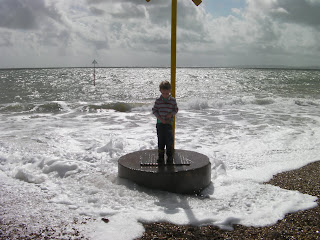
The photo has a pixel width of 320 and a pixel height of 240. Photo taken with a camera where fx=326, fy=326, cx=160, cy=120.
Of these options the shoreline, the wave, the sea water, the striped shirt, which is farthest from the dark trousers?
the wave

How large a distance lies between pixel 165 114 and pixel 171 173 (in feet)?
2.85

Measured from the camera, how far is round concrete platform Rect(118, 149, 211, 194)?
4395mm

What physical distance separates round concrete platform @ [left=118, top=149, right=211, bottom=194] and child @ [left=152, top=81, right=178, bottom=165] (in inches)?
8.2

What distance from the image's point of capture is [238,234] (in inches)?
129

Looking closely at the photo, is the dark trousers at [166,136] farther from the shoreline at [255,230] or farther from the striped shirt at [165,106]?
the shoreline at [255,230]

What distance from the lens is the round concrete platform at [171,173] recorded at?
4395 mm

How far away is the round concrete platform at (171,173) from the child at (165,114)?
0.68 feet

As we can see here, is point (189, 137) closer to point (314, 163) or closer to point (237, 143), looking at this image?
point (237, 143)

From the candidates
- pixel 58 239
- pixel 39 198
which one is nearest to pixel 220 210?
pixel 58 239

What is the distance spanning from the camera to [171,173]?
4375 millimetres

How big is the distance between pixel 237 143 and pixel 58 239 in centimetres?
563

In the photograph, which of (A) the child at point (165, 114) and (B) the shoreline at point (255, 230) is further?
(A) the child at point (165, 114)

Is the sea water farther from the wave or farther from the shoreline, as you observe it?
the wave

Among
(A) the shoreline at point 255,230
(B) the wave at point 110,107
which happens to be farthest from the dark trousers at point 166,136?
(B) the wave at point 110,107
